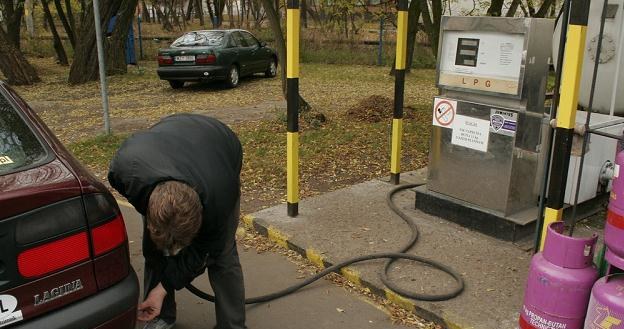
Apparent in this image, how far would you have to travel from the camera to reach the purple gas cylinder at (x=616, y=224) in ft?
8.05

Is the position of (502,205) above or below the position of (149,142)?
below

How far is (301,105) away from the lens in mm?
9133

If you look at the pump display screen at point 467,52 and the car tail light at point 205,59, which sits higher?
the pump display screen at point 467,52

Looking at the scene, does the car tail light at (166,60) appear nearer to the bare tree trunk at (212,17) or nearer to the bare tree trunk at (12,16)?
the bare tree trunk at (12,16)

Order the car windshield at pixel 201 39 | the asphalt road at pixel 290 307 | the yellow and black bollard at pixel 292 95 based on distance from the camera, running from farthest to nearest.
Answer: the car windshield at pixel 201 39, the yellow and black bollard at pixel 292 95, the asphalt road at pixel 290 307

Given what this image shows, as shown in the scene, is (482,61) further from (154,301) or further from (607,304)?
(154,301)

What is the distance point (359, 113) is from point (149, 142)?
7024mm

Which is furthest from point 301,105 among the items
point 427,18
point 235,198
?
point 235,198

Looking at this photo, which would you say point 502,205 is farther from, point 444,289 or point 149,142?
point 149,142

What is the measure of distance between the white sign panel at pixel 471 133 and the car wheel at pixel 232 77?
977 cm

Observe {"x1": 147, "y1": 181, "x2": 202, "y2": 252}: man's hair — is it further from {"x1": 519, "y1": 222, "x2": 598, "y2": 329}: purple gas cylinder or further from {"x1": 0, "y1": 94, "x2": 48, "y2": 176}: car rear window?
{"x1": 519, "y1": 222, "x2": 598, "y2": 329}: purple gas cylinder

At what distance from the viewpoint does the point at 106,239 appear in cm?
229

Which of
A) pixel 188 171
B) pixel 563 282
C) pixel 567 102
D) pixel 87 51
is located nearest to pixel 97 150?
pixel 188 171

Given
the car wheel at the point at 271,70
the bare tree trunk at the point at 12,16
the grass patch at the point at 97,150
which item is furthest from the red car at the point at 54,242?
the bare tree trunk at the point at 12,16
